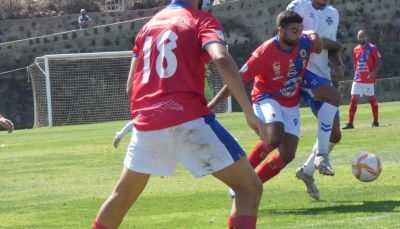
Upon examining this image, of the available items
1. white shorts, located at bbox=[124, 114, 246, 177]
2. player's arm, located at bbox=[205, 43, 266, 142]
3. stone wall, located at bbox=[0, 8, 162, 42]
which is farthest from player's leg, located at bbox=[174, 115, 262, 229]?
stone wall, located at bbox=[0, 8, 162, 42]

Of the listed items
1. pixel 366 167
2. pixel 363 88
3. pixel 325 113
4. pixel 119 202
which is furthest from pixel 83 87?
pixel 119 202

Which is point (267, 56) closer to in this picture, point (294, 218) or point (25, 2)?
point (294, 218)

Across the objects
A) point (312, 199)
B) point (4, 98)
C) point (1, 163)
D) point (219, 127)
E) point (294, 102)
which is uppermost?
point (219, 127)

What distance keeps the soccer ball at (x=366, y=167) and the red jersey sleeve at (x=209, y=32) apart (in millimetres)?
4781

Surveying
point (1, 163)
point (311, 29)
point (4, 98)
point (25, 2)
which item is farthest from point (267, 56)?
point (25, 2)

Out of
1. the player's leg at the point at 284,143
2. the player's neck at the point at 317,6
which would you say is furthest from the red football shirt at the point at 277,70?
the player's neck at the point at 317,6

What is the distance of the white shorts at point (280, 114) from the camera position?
34.1 feet

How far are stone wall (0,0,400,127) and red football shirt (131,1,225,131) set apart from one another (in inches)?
1375

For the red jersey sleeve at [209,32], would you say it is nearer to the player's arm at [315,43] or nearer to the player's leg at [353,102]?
the player's arm at [315,43]

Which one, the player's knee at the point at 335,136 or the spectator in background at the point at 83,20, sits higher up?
the player's knee at the point at 335,136

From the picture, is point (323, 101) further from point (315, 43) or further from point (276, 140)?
point (276, 140)

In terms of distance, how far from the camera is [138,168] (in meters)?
6.88

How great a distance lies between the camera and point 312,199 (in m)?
11.0

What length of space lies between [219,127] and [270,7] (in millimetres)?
39904
